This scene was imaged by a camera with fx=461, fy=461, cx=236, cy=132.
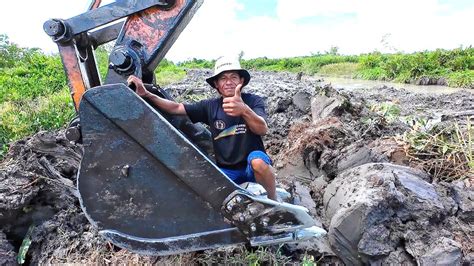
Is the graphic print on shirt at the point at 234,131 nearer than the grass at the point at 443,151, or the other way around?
the graphic print on shirt at the point at 234,131

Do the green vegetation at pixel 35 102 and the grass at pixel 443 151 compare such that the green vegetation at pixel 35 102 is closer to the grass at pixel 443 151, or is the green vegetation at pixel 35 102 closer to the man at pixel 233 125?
the man at pixel 233 125

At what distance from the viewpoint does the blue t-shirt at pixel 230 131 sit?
3.21 m

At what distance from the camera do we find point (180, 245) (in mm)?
2758

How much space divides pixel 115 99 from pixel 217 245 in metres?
1.05

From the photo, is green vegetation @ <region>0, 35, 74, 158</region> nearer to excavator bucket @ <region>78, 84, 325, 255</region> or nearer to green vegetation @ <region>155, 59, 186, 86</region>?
green vegetation @ <region>155, 59, 186, 86</region>

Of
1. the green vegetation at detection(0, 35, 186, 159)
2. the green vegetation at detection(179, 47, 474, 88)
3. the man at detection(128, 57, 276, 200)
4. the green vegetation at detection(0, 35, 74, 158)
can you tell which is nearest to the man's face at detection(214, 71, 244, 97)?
the man at detection(128, 57, 276, 200)

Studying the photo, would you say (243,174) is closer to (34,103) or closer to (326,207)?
(326,207)

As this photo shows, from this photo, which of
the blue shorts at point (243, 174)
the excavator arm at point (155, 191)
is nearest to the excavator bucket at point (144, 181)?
the excavator arm at point (155, 191)

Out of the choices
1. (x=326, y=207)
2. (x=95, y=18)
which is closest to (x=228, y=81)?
(x=95, y=18)

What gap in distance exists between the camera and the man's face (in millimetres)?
3127

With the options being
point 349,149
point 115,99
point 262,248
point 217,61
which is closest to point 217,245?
point 262,248

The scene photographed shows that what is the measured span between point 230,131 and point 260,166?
370mm

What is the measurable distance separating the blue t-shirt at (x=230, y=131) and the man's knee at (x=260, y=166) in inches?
8.3

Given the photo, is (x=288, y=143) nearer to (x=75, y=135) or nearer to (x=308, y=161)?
(x=308, y=161)
